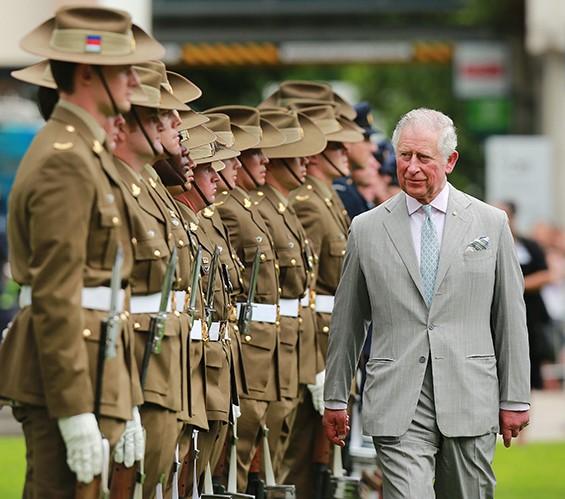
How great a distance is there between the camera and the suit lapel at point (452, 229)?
29.2 feet

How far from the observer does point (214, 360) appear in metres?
9.66

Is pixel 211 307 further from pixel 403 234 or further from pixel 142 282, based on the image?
pixel 142 282

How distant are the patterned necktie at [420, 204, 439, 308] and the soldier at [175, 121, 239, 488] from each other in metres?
1.11

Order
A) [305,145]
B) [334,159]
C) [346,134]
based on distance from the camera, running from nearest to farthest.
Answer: [305,145], [334,159], [346,134]

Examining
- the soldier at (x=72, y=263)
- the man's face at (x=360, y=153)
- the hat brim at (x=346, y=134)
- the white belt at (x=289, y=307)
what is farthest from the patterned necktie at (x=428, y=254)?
the man's face at (x=360, y=153)

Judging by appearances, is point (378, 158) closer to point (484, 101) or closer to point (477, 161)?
point (484, 101)

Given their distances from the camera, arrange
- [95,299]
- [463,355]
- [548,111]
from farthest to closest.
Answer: [548,111] < [463,355] < [95,299]

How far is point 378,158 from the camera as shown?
15.9 m

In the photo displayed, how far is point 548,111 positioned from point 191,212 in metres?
25.7

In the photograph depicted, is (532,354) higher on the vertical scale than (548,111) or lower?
lower

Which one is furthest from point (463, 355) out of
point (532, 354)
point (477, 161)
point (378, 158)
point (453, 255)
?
point (477, 161)

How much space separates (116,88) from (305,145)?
14.1 ft

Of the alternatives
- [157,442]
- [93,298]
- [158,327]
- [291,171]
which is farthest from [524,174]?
[93,298]

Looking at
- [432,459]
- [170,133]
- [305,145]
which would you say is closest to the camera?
[170,133]
